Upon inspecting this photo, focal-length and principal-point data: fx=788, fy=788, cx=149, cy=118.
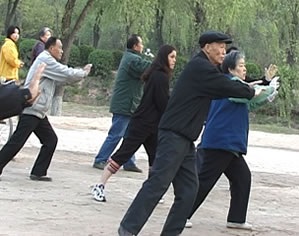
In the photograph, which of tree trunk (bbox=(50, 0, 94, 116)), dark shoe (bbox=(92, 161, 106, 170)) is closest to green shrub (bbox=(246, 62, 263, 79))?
tree trunk (bbox=(50, 0, 94, 116))

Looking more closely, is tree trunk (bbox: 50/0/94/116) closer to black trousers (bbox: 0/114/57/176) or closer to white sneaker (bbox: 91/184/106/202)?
black trousers (bbox: 0/114/57/176)

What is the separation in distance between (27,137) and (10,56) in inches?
178

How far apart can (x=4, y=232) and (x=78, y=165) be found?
5571mm

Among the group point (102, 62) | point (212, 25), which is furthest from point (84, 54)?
point (212, 25)

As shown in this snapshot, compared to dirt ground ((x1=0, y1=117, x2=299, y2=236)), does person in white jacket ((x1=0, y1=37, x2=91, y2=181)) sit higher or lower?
higher

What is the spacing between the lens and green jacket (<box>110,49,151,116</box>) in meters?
11.0

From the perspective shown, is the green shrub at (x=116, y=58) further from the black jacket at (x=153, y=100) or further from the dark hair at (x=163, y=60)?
the dark hair at (x=163, y=60)

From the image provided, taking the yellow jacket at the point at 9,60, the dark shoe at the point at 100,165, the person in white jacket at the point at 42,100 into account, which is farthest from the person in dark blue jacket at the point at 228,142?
the yellow jacket at the point at 9,60

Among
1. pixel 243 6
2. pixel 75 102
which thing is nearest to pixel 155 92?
pixel 243 6

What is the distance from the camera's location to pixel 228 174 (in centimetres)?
819

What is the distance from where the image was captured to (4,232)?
7109 mm

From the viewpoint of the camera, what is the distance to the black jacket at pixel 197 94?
22.3 ft

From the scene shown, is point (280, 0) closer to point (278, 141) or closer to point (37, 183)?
point (278, 141)

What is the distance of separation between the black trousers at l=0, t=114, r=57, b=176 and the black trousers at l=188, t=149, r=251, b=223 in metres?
2.56
